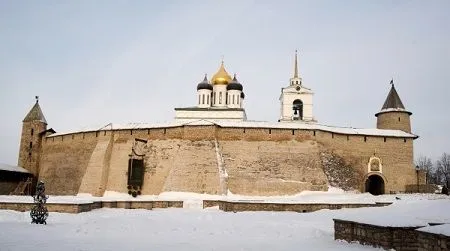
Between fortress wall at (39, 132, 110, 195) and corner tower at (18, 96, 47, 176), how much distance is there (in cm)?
138

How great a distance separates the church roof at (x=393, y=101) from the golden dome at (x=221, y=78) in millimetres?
14567

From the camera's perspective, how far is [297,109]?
3631 centimetres

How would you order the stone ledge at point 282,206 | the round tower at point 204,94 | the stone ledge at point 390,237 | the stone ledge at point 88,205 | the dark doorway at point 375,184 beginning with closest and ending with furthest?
1. the stone ledge at point 390,237
2. the stone ledge at point 88,205
3. the stone ledge at point 282,206
4. the dark doorway at point 375,184
5. the round tower at point 204,94

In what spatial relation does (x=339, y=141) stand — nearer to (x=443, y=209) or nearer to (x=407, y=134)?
(x=407, y=134)

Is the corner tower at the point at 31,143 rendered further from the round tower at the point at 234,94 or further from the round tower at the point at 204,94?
the round tower at the point at 234,94

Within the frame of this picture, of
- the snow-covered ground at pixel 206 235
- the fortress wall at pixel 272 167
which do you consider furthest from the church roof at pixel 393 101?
the snow-covered ground at pixel 206 235

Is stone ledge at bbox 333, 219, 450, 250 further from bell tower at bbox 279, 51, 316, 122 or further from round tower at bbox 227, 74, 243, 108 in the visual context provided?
round tower at bbox 227, 74, 243, 108

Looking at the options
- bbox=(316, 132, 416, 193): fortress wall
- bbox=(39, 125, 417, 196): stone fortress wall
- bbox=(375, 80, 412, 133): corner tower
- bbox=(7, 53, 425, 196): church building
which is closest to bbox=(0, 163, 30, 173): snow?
bbox=(7, 53, 425, 196): church building

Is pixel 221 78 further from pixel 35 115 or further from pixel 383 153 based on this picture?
pixel 383 153

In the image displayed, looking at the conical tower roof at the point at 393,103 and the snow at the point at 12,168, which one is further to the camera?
the snow at the point at 12,168

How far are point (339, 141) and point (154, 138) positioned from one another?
10.0m

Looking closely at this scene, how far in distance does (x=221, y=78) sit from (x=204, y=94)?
81.8 inches

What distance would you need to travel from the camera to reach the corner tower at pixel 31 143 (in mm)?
28391

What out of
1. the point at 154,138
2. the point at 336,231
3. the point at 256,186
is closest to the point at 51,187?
the point at 154,138
